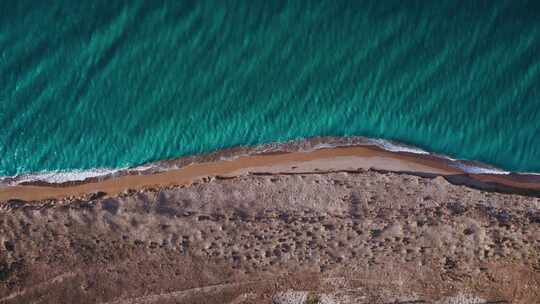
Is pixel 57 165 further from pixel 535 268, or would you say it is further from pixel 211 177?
pixel 535 268

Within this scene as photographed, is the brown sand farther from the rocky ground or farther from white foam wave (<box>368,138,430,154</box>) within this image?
the rocky ground

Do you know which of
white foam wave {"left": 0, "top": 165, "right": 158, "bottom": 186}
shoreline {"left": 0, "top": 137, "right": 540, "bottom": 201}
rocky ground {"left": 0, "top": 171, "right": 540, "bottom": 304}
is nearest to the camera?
rocky ground {"left": 0, "top": 171, "right": 540, "bottom": 304}

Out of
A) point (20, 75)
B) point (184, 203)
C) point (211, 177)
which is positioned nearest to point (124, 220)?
point (184, 203)

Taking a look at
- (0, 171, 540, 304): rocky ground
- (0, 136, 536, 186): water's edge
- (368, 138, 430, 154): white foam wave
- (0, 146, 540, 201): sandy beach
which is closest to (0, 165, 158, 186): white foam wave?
(0, 136, 536, 186): water's edge

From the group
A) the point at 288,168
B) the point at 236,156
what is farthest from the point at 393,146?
the point at 236,156

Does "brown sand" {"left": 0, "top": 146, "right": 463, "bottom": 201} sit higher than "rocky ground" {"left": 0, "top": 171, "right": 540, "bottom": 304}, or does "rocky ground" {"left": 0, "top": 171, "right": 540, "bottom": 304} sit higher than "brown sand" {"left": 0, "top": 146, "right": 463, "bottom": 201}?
"brown sand" {"left": 0, "top": 146, "right": 463, "bottom": 201}

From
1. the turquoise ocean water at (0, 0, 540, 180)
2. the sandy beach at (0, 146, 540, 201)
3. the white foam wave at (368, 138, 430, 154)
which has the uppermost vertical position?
the turquoise ocean water at (0, 0, 540, 180)

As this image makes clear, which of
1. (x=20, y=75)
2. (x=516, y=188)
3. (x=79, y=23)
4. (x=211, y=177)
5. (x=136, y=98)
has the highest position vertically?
(x=79, y=23)
